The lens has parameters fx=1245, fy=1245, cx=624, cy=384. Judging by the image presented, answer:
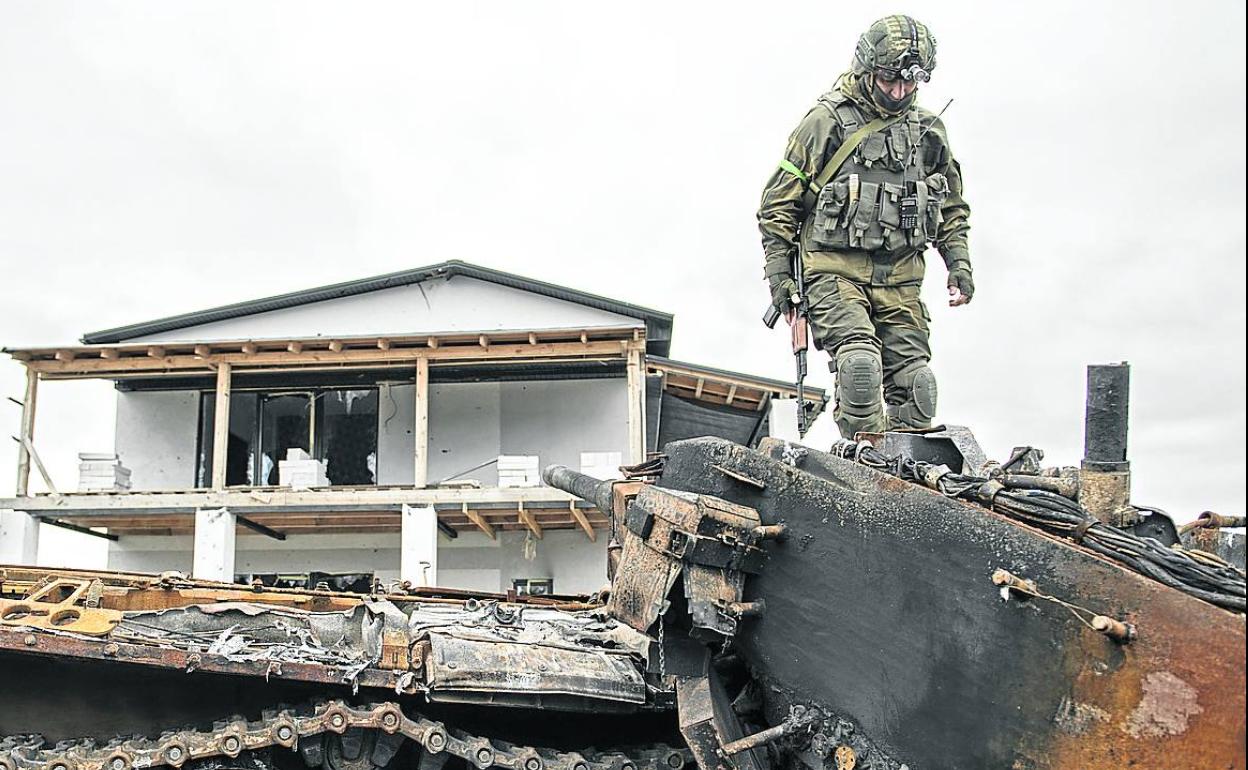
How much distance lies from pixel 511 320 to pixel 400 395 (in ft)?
8.35

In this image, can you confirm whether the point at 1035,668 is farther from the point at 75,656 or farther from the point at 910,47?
the point at 910,47

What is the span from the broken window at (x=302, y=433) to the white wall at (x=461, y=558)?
121cm

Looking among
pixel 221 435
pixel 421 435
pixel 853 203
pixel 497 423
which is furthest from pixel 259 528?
pixel 853 203

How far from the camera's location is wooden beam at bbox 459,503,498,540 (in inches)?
784

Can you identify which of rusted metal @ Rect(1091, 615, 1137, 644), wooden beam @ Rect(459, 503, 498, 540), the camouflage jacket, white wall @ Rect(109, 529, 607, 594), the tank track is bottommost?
white wall @ Rect(109, 529, 607, 594)

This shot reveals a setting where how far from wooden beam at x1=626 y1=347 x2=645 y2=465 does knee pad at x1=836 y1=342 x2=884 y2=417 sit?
13601 millimetres

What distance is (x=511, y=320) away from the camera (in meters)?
23.9

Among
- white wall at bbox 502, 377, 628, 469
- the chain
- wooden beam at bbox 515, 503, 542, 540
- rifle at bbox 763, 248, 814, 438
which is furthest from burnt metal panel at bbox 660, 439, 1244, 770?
white wall at bbox 502, 377, 628, 469

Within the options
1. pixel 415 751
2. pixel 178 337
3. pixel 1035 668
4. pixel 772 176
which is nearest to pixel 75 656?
pixel 415 751

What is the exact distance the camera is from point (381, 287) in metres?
24.1

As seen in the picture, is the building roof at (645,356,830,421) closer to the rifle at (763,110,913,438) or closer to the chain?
the rifle at (763,110,913,438)

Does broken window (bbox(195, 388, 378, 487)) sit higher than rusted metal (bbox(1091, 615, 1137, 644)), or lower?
higher

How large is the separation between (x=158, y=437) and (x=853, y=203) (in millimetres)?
20478

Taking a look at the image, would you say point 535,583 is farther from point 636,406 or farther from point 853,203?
point 853,203
